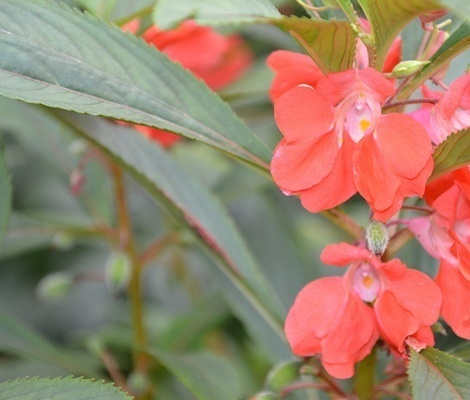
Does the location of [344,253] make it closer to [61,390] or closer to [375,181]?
[375,181]

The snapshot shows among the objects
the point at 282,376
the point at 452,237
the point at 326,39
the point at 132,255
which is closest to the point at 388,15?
the point at 326,39

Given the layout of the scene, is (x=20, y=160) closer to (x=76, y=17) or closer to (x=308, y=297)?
(x=76, y=17)

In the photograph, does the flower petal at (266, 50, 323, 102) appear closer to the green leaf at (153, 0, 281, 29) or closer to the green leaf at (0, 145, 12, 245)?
the green leaf at (153, 0, 281, 29)

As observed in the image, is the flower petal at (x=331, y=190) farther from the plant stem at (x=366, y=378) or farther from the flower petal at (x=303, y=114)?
the plant stem at (x=366, y=378)

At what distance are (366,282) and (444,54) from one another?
0.90 feet

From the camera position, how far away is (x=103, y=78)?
0.89m

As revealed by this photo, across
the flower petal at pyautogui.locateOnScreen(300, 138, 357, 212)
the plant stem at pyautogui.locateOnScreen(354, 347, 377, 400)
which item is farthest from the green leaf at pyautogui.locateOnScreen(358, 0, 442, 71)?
the plant stem at pyautogui.locateOnScreen(354, 347, 377, 400)

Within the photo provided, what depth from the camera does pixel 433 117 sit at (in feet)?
2.79

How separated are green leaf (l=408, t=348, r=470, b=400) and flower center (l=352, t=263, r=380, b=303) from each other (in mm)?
87

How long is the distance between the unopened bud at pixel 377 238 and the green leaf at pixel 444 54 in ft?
0.49

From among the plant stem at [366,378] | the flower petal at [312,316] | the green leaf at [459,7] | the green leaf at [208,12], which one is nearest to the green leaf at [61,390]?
the flower petal at [312,316]

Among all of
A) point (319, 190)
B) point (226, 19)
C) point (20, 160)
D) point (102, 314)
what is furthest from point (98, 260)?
point (226, 19)

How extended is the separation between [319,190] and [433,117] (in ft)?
0.50

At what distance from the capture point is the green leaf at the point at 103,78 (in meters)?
0.85
